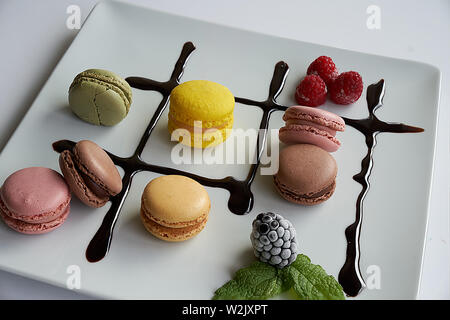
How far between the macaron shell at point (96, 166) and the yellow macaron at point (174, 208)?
12cm

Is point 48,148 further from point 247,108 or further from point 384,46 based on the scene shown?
point 384,46

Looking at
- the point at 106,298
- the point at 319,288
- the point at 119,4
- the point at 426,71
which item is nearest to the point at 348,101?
the point at 426,71

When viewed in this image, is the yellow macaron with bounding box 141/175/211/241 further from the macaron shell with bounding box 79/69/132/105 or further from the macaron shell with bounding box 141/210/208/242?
the macaron shell with bounding box 79/69/132/105

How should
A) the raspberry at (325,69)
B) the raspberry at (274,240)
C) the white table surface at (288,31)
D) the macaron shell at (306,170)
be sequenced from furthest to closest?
the raspberry at (325,69) < the white table surface at (288,31) < the macaron shell at (306,170) < the raspberry at (274,240)

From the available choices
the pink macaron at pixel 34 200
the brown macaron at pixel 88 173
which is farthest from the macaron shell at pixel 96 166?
the pink macaron at pixel 34 200

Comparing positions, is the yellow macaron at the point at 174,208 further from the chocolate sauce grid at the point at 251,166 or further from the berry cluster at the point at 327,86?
the berry cluster at the point at 327,86

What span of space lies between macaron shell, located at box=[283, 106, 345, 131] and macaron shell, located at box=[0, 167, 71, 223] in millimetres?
944

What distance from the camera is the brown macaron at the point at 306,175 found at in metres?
2.10

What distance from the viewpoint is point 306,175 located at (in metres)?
2.11

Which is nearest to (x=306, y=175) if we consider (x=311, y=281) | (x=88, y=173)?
(x=311, y=281)

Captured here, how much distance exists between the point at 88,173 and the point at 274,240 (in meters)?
0.69

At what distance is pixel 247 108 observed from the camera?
8.36ft

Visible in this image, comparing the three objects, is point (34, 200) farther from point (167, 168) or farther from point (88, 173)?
point (167, 168)

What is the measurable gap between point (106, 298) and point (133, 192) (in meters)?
0.47
